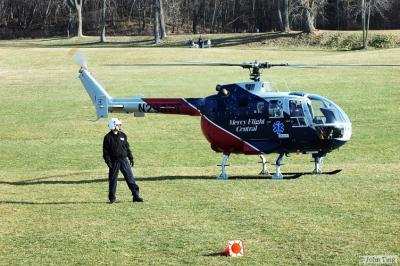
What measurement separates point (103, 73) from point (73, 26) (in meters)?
54.5

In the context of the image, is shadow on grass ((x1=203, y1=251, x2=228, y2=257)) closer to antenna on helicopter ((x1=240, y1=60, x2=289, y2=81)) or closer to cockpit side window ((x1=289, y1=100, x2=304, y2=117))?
antenna on helicopter ((x1=240, y1=60, x2=289, y2=81))

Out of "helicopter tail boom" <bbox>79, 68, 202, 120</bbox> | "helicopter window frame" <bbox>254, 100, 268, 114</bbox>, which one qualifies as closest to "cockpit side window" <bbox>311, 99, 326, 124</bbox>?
"helicopter window frame" <bbox>254, 100, 268, 114</bbox>

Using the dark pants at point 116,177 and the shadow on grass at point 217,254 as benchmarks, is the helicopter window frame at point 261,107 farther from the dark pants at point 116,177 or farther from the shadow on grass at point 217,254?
the shadow on grass at point 217,254

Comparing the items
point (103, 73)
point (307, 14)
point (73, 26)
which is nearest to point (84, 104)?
point (103, 73)

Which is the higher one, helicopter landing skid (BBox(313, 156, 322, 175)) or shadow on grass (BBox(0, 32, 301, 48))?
shadow on grass (BBox(0, 32, 301, 48))

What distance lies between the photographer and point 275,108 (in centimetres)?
1969

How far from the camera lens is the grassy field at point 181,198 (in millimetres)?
12523

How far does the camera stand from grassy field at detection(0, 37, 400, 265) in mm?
12523

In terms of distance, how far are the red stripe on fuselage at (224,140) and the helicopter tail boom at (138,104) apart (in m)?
0.62

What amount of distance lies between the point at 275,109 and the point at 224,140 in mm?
1760

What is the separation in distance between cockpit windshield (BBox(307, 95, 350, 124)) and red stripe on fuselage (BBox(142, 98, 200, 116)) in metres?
3.37

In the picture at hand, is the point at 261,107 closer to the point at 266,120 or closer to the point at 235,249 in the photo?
the point at 266,120

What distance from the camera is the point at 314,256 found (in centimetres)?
1189

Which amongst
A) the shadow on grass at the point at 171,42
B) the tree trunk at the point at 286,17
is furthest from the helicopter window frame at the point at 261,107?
the tree trunk at the point at 286,17
